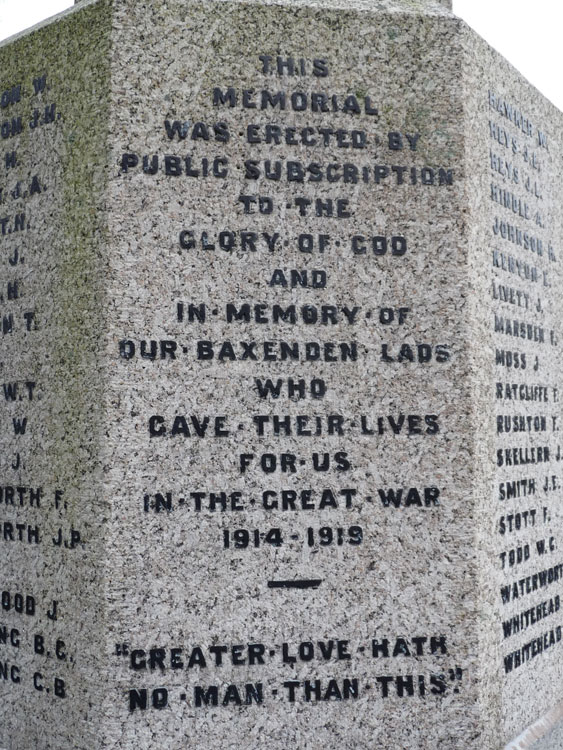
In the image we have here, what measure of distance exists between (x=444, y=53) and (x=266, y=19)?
100cm

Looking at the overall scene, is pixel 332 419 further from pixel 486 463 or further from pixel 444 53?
pixel 444 53

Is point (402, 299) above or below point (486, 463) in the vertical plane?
above

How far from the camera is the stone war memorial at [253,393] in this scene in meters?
3.79

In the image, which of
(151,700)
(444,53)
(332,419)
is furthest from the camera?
(444,53)

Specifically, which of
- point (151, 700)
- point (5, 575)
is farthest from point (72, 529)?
point (151, 700)

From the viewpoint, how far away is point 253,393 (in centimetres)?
392

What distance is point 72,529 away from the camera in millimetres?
3914

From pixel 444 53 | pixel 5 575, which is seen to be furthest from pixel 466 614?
pixel 444 53

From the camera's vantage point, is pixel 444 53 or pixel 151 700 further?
pixel 444 53

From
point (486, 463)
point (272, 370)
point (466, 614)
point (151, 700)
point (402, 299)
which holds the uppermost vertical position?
point (402, 299)

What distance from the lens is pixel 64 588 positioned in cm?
394

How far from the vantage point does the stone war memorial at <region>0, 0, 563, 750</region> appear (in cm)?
379

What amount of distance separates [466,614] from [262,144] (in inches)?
105

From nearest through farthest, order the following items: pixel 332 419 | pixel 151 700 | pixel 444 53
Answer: pixel 151 700 < pixel 332 419 < pixel 444 53
